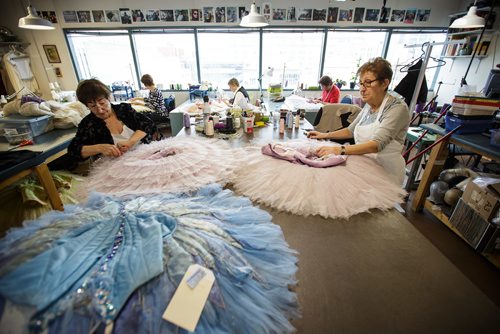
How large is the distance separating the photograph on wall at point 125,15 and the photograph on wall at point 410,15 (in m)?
6.59

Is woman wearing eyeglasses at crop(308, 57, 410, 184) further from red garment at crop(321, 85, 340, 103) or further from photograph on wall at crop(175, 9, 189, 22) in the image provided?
photograph on wall at crop(175, 9, 189, 22)

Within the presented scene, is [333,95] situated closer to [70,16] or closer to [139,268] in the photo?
[139,268]

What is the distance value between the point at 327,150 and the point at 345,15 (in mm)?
5591

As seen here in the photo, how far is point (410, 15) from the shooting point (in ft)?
17.6

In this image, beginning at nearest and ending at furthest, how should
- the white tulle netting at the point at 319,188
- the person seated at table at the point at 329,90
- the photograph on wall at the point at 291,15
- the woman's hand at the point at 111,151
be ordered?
the white tulle netting at the point at 319,188, the woman's hand at the point at 111,151, the person seated at table at the point at 329,90, the photograph on wall at the point at 291,15

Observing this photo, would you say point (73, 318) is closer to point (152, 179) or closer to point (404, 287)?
point (152, 179)

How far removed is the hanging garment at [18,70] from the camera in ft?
16.4

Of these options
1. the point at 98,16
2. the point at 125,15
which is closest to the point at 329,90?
the point at 125,15

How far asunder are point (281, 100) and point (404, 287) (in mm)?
4145

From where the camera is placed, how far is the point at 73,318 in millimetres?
492

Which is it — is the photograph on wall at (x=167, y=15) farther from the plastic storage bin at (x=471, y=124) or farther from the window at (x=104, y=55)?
the plastic storage bin at (x=471, y=124)

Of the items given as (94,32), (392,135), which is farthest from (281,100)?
(94,32)

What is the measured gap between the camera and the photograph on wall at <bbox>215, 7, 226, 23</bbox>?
5.24 metres

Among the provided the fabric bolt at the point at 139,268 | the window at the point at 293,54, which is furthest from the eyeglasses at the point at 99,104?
the window at the point at 293,54
